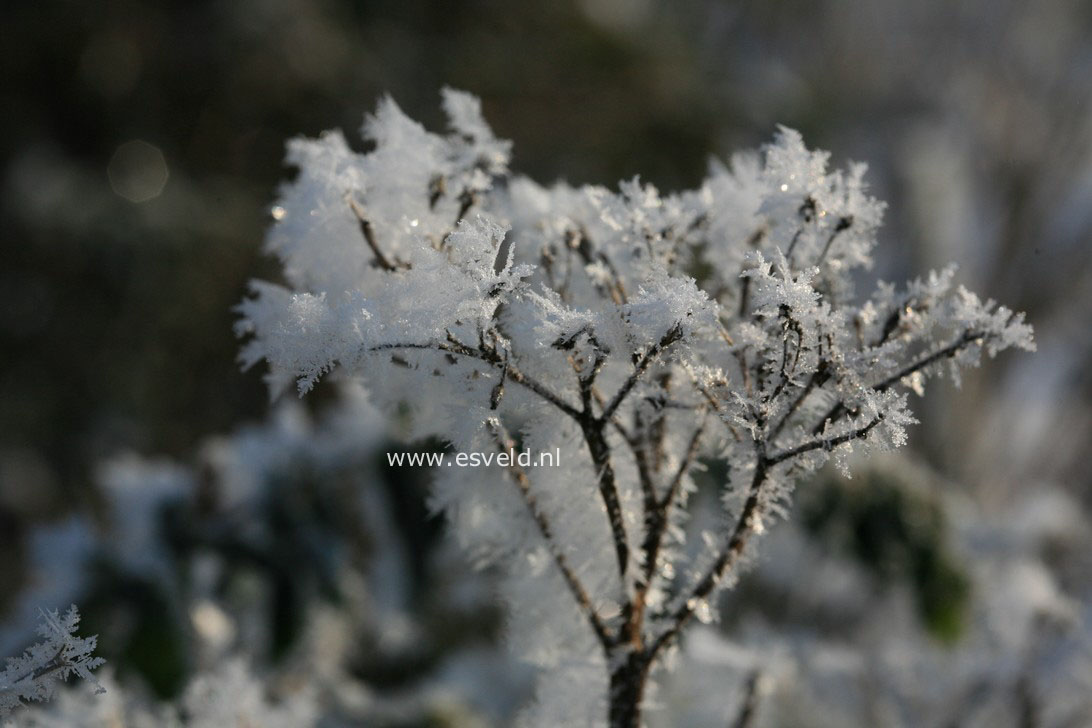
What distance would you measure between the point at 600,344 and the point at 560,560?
379mm

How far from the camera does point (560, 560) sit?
1.16 metres

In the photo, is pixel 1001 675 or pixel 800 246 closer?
pixel 800 246

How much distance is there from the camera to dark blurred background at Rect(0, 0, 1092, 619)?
22.1ft

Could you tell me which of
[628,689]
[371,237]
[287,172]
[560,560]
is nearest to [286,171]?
[287,172]

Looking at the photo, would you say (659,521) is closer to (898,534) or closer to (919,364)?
(919,364)

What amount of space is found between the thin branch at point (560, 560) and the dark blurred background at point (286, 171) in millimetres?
5363

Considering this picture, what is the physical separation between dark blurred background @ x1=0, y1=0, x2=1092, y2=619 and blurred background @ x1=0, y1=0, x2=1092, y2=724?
2 cm

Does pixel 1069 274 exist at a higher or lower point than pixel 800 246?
higher

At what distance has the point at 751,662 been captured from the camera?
1645mm

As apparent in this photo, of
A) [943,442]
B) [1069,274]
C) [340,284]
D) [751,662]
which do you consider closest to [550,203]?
[340,284]

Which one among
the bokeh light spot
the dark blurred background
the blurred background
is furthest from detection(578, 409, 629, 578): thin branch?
the bokeh light spot

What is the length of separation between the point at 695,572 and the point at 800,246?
465mm

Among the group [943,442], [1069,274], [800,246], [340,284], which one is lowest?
[340,284]

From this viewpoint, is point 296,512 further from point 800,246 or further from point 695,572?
point 800,246
